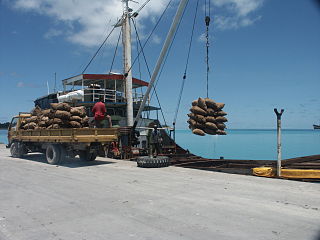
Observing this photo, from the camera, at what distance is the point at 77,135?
12078 mm

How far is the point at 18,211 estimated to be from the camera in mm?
5586

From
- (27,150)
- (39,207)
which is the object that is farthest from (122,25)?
(39,207)

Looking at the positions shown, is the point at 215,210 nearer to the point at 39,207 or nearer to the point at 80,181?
the point at 39,207

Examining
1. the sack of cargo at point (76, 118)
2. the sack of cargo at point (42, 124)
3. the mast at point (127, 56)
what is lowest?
the sack of cargo at point (42, 124)

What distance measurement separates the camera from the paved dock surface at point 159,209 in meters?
4.34

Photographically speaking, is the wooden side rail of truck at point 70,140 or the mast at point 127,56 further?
the mast at point 127,56

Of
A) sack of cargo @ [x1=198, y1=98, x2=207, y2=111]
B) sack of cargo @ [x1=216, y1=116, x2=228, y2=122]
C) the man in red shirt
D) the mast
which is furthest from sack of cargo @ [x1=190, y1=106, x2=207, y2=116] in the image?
the mast

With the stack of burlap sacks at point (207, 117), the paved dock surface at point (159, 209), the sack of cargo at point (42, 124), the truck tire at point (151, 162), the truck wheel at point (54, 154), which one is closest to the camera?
the paved dock surface at point (159, 209)

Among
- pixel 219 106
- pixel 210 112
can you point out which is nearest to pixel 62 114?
pixel 210 112

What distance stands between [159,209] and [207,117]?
7375mm

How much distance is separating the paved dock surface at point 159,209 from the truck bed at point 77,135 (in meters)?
3.32

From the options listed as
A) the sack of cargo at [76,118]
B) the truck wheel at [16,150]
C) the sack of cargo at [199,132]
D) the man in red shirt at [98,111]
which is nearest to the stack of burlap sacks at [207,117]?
the sack of cargo at [199,132]

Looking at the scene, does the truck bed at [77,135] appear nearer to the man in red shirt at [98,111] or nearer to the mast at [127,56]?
the man in red shirt at [98,111]

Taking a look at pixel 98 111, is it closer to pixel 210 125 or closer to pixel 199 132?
pixel 199 132
